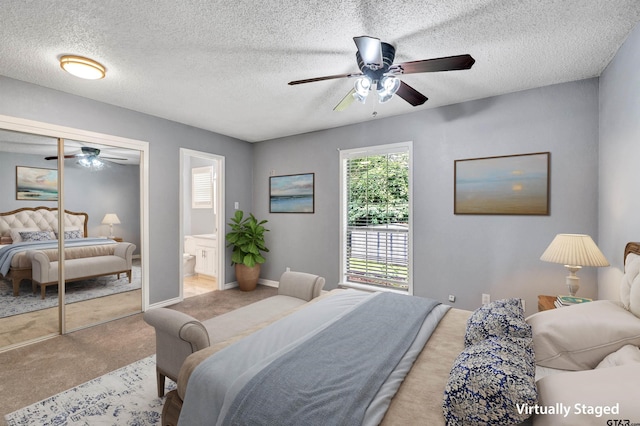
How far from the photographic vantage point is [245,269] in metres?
4.88

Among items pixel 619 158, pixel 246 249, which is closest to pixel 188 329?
pixel 246 249

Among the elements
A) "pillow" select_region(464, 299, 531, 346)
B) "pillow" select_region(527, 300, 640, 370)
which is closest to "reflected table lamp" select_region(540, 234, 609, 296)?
"pillow" select_region(527, 300, 640, 370)

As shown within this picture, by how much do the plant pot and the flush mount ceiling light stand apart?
10.5ft

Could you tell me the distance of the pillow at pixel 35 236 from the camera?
9.66 feet

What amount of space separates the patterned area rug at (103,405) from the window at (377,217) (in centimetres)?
272

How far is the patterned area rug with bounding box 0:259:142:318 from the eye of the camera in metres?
2.88

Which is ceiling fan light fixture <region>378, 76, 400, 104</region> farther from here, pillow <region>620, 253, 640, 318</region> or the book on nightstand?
the book on nightstand

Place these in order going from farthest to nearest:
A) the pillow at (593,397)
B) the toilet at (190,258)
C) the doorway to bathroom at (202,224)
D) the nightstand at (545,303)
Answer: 1. the toilet at (190,258)
2. the doorway to bathroom at (202,224)
3. the nightstand at (545,303)
4. the pillow at (593,397)

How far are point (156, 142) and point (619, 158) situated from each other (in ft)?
16.1

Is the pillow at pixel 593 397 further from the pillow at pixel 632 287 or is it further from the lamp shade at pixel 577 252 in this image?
the lamp shade at pixel 577 252

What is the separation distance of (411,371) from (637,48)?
103 inches

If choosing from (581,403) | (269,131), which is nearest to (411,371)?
(581,403)

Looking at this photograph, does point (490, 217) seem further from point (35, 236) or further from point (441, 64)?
point (35, 236)

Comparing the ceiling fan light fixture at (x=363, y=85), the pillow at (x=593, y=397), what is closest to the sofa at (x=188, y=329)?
the pillow at (x=593, y=397)
